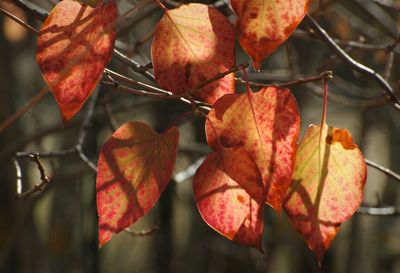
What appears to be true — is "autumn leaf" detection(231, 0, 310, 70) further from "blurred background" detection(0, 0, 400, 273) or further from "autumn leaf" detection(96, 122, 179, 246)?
"blurred background" detection(0, 0, 400, 273)

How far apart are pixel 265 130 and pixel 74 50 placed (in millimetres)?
181

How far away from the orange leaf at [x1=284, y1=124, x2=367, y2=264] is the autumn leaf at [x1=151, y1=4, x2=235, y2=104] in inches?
4.5

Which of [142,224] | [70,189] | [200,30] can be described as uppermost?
[200,30]

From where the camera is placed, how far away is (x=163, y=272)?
3.26m

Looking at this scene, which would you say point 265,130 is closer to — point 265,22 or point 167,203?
point 265,22

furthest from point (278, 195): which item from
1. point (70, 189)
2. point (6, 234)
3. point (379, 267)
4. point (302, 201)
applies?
point (379, 267)

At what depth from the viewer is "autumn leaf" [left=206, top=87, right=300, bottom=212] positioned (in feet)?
2.03

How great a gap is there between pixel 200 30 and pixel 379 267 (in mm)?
3103

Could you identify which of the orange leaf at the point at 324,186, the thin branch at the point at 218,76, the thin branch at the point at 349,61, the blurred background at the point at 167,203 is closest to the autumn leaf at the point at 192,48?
the thin branch at the point at 218,76

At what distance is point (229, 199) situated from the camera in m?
0.66

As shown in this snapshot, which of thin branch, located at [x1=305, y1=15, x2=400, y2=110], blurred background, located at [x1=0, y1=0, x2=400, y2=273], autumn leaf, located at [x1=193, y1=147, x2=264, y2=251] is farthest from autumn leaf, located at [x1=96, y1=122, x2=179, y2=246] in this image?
blurred background, located at [x1=0, y1=0, x2=400, y2=273]

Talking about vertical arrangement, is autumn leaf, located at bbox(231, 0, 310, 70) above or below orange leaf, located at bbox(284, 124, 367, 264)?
above

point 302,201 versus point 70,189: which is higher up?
point 302,201

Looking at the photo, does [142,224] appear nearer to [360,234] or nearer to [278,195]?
[360,234]
